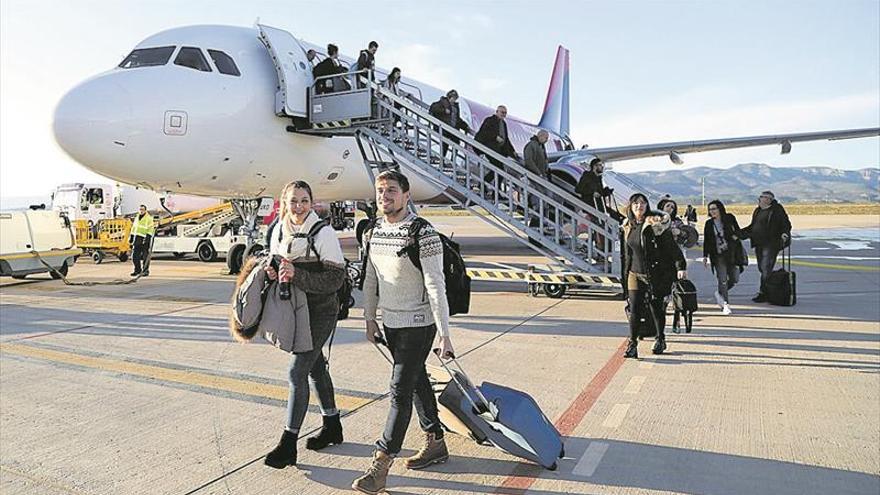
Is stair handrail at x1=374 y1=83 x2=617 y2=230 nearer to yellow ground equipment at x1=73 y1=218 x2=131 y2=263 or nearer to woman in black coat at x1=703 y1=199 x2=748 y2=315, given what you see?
woman in black coat at x1=703 y1=199 x2=748 y2=315

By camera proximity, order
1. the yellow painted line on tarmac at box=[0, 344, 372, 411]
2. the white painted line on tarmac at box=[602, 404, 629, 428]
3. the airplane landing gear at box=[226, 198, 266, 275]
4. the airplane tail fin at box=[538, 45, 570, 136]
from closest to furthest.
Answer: the white painted line on tarmac at box=[602, 404, 629, 428]
the yellow painted line on tarmac at box=[0, 344, 372, 411]
the airplane landing gear at box=[226, 198, 266, 275]
the airplane tail fin at box=[538, 45, 570, 136]

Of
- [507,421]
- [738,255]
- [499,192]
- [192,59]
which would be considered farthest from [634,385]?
[192,59]

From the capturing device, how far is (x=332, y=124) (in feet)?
34.6

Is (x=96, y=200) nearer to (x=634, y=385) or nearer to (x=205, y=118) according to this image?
(x=205, y=118)

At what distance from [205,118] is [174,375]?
16.2ft

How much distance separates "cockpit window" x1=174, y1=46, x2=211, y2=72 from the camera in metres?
9.55

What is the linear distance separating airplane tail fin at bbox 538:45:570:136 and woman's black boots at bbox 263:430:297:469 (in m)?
26.2

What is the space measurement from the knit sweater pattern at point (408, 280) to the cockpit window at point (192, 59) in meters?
7.32

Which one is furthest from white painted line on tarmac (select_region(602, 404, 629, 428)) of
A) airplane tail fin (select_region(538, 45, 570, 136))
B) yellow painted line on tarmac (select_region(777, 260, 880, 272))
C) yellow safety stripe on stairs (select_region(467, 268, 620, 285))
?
airplane tail fin (select_region(538, 45, 570, 136))

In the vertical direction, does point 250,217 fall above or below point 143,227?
above

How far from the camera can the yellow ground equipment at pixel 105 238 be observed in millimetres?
18562

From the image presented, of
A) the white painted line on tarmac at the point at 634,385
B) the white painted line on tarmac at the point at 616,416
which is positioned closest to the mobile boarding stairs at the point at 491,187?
the white painted line on tarmac at the point at 634,385

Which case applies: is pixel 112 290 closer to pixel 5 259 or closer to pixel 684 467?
pixel 5 259

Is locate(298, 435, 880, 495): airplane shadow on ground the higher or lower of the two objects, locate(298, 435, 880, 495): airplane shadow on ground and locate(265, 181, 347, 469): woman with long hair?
the lower
